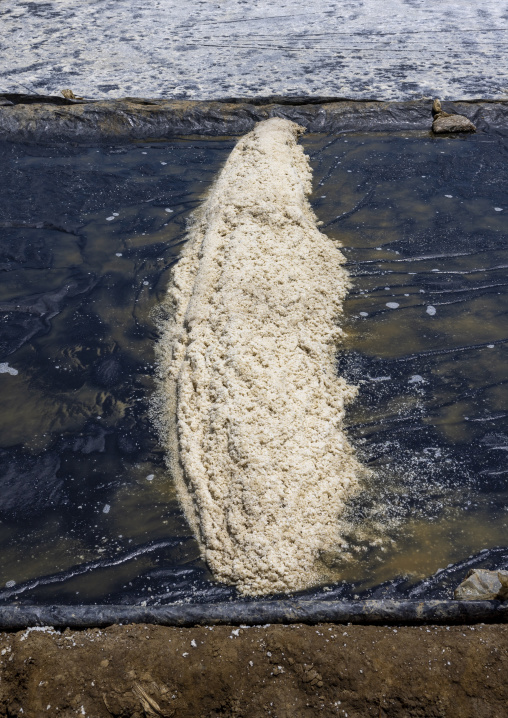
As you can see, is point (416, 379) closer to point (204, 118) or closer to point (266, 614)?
point (266, 614)

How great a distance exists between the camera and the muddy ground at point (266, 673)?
1454mm

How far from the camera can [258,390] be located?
2.20 meters

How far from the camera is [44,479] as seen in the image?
2145mm

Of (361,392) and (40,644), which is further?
(361,392)

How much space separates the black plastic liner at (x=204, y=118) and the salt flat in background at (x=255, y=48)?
23cm

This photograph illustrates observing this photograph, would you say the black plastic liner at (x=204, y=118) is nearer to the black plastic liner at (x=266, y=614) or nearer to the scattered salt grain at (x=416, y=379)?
the scattered salt grain at (x=416, y=379)

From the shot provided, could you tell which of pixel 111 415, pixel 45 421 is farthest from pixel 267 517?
pixel 45 421

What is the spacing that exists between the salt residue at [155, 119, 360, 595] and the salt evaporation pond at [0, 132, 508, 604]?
77 mm

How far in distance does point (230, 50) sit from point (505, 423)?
13.7ft

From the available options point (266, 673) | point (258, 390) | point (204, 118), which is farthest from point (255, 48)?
point (266, 673)

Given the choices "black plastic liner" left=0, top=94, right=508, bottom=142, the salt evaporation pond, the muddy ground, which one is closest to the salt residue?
the salt evaporation pond

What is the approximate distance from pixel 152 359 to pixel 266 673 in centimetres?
141

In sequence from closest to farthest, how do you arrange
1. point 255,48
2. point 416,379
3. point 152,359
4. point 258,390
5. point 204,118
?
1. point 258,390
2. point 416,379
3. point 152,359
4. point 204,118
5. point 255,48

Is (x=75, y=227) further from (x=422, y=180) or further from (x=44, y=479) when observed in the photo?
(x=422, y=180)
